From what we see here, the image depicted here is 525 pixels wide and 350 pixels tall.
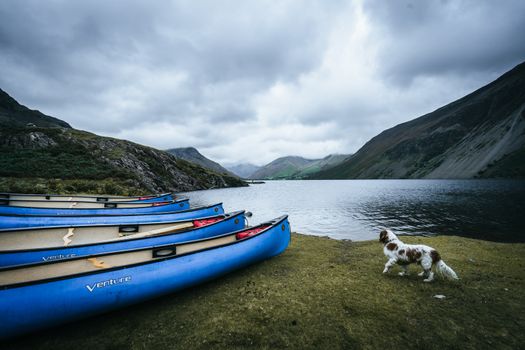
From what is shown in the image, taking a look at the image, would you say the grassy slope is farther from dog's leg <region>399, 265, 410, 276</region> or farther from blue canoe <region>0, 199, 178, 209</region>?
dog's leg <region>399, 265, 410, 276</region>

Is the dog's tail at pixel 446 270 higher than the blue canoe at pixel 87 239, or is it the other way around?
the blue canoe at pixel 87 239

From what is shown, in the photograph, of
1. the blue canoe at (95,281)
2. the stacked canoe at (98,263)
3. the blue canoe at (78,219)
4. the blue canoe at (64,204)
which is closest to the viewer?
the blue canoe at (95,281)

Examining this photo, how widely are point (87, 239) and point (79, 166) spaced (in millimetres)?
60830

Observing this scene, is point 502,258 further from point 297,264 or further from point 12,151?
point 12,151

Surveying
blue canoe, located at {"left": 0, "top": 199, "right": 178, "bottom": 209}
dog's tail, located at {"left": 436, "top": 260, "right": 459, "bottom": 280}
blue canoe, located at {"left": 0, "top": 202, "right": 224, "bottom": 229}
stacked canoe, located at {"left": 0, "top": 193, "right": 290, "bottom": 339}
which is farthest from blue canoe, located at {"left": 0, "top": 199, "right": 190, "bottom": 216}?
dog's tail, located at {"left": 436, "top": 260, "right": 459, "bottom": 280}

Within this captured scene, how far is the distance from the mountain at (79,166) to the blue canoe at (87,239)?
29.9m

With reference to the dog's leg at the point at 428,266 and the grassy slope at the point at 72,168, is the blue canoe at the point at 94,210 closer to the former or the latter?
the dog's leg at the point at 428,266

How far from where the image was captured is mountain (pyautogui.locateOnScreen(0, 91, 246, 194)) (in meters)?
40.6

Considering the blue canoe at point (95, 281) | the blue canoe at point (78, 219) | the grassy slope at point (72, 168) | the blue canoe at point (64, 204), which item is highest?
the grassy slope at point (72, 168)

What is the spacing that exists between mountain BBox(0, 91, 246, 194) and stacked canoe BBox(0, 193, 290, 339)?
3009 centimetres

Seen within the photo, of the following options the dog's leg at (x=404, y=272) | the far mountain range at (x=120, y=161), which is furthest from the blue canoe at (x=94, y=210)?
the far mountain range at (x=120, y=161)

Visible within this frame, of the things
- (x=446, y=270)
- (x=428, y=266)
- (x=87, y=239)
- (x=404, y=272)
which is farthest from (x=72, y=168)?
(x=446, y=270)

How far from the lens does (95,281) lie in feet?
19.1

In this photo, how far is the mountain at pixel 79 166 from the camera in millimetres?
40625
